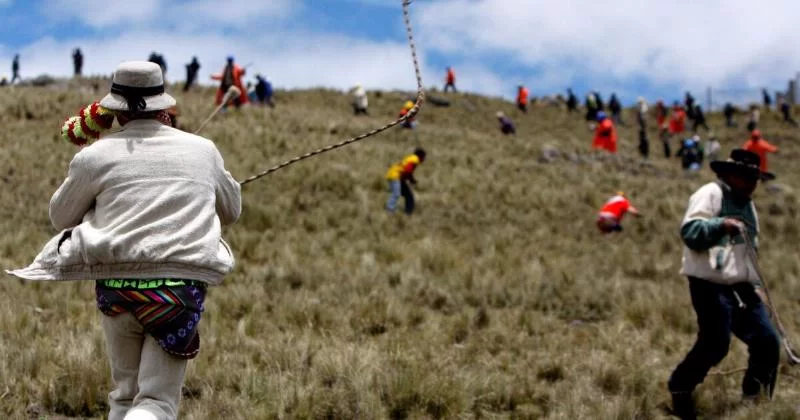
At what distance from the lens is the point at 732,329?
5672 mm

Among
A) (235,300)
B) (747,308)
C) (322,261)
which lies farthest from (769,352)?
(322,261)

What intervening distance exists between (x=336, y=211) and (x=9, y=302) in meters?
8.90

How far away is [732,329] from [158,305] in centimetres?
412

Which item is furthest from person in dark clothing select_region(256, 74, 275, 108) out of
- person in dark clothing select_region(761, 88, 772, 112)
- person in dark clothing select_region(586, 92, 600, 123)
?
person in dark clothing select_region(761, 88, 772, 112)

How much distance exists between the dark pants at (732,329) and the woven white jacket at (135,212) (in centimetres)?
371

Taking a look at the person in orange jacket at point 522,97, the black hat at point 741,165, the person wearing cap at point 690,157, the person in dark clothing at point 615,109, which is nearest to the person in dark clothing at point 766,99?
the person in dark clothing at point 615,109

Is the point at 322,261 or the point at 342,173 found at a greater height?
the point at 342,173

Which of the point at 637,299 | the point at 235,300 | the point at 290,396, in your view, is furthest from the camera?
the point at 637,299

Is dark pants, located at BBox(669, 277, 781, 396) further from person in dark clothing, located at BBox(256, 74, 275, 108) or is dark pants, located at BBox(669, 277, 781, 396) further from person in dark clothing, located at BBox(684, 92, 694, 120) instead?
person in dark clothing, located at BBox(684, 92, 694, 120)

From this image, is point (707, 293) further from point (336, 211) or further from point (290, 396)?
point (336, 211)

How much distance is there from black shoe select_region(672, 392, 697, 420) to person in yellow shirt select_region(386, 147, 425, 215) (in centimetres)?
1012

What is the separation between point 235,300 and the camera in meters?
8.34

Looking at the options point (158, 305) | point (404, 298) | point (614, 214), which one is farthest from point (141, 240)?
point (614, 214)

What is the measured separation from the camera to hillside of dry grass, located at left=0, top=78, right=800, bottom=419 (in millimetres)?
5523
